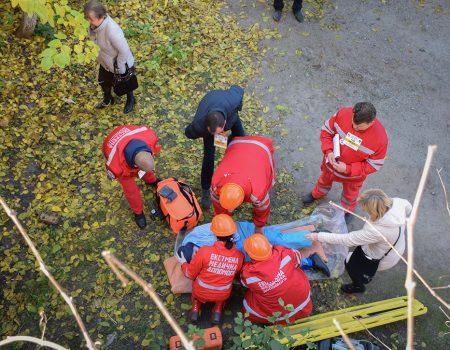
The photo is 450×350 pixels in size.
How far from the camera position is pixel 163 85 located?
21.7ft

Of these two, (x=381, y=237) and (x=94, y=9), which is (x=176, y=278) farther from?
(x=94, y=9)

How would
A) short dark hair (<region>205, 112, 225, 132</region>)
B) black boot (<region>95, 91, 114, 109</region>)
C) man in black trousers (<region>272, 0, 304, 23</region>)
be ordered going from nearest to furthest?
short dark hair (<region>205, 112, 225, 132</region>) < black boot (<region>95, 91, 114, 109</region>) < man in black trousers (<region>272, 0, 304, 23</region>)

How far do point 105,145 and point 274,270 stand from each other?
226 cm

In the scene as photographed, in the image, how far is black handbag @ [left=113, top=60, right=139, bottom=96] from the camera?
552cm

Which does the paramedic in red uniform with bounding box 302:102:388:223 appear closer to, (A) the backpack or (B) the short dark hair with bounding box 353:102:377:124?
(B) the short dark hair with bounding box 353:102:377:124

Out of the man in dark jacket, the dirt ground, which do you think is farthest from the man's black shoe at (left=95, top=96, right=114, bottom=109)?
the dirt ground

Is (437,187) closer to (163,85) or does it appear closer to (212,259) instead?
(212,259)

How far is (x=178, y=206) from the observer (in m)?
4.94

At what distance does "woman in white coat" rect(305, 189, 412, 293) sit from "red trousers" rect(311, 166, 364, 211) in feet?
2.56

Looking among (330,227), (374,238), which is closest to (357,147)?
(374,238)

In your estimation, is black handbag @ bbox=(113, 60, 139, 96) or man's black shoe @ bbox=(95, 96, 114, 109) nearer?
black handbag @ bbox=(113, 60, 139, 96)

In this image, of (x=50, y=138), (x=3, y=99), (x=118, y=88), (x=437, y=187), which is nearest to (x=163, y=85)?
(x=118, y=88)

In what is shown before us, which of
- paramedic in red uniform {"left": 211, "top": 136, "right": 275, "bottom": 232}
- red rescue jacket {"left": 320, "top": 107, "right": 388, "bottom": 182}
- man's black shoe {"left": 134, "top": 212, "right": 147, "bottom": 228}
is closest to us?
paramedic in red uniform {"left": 211, "top": 136, "right": 275, "bottom": 232}

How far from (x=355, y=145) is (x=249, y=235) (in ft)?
5.18
